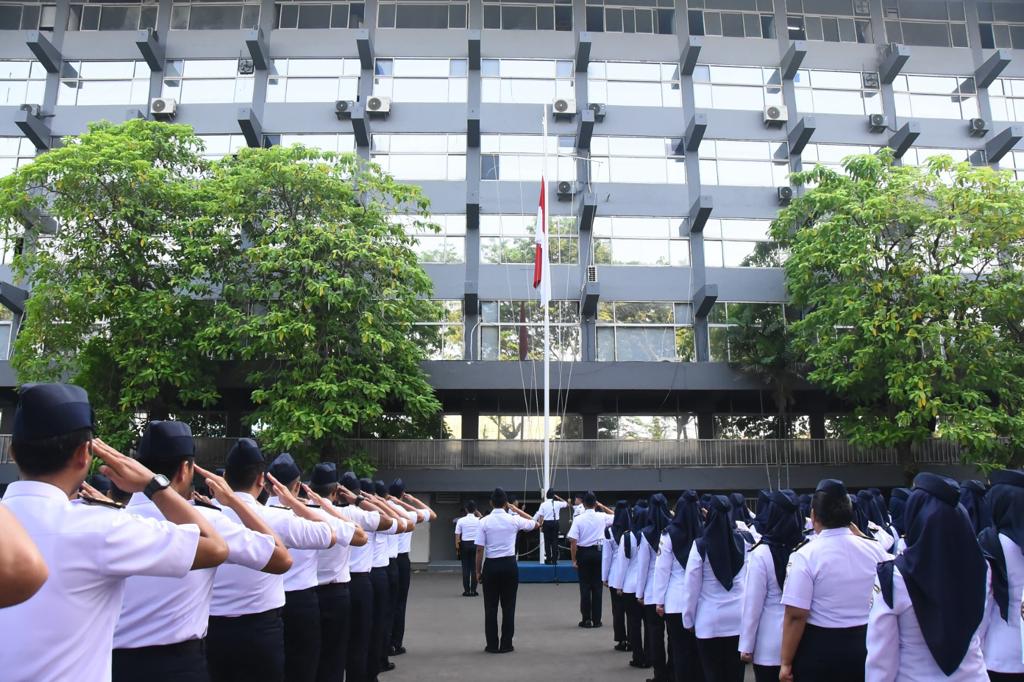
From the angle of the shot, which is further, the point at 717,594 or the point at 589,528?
the point at 589,528

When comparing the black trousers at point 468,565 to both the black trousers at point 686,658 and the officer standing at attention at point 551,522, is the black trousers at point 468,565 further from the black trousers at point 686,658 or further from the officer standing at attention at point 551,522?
the black trousers at point 686,658

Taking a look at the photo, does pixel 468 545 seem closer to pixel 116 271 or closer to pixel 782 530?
pixel 116 271

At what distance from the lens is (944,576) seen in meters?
3.68

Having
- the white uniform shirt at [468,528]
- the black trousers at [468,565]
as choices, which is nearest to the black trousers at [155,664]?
the white uniform shirt at [468,528]

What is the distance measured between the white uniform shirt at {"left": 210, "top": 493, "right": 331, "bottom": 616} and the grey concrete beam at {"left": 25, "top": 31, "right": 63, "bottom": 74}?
28.9 meters

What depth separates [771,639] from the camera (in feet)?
18.2

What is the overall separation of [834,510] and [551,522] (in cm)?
1589

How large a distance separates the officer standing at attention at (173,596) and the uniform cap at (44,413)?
3.41 ft

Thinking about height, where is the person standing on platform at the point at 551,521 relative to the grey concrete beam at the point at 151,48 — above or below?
below

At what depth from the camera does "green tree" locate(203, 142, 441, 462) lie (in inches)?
786

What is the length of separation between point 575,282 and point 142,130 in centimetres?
1405

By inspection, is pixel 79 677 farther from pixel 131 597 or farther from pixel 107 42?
pixel 107 42

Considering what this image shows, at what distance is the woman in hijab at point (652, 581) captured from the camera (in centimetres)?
832

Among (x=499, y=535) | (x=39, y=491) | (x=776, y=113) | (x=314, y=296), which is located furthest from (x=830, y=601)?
(x=776, y=113)
